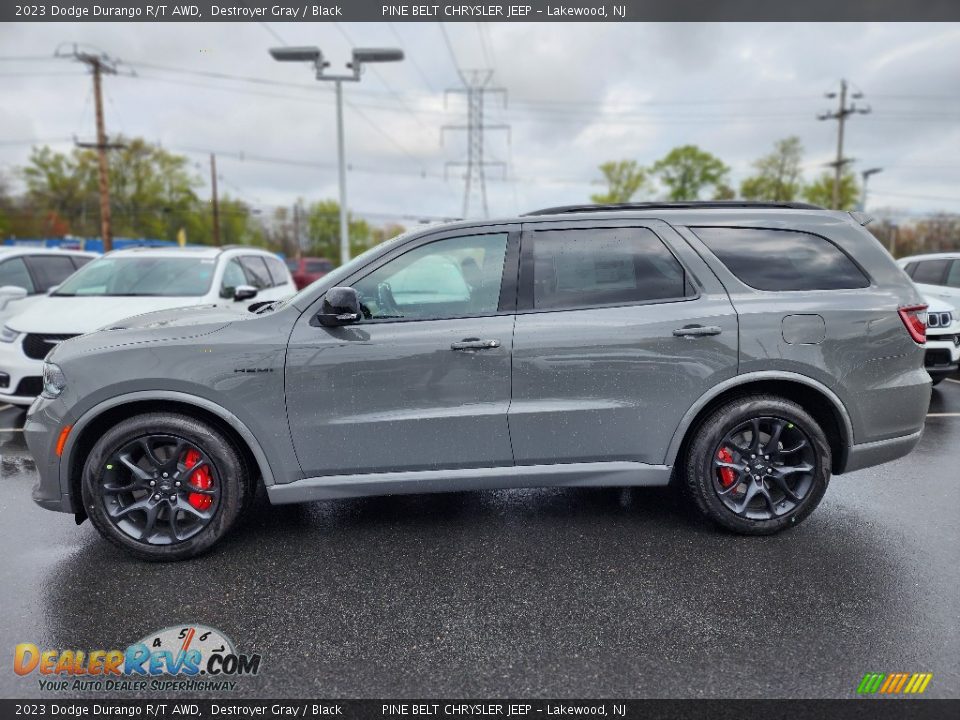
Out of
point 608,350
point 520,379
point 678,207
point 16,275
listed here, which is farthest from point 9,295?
point 678,207

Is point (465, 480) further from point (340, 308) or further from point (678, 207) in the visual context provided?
point (678, 207)

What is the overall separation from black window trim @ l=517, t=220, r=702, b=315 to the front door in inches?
3.9

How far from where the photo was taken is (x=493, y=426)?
346 centimetres

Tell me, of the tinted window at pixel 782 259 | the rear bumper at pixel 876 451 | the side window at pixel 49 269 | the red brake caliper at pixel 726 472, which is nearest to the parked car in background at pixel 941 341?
the rear bumper at pixel 876 451

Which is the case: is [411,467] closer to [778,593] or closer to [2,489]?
[778,593]

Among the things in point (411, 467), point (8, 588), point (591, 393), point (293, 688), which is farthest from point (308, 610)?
point (591, 393)

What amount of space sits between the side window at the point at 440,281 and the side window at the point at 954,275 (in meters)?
8.30

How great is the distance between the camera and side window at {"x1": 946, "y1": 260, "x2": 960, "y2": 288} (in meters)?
8.80

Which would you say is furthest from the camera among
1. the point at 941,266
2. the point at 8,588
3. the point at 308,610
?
the point at 941,266

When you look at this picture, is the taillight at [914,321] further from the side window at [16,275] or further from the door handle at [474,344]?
the side window at [16,275]

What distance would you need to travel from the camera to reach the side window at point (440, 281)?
3537mm

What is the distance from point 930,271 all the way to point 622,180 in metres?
55.9

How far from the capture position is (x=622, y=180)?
2454 inches

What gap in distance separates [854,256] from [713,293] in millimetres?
908
